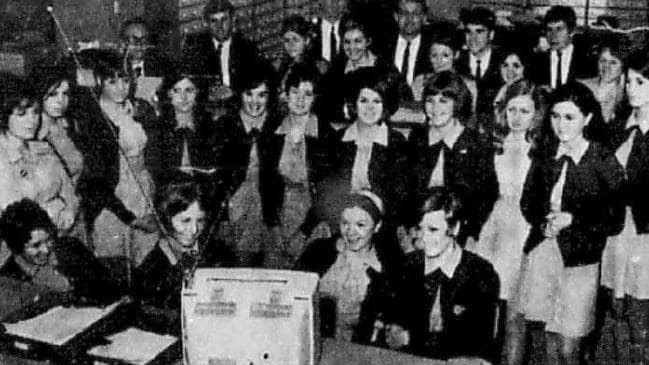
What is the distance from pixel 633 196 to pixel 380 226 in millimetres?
1034

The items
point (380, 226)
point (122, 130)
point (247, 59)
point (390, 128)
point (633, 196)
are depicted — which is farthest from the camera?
point (247, 59)

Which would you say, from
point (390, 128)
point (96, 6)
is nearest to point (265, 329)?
point (390, 128)

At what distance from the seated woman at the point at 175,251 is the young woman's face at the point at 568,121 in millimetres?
1362

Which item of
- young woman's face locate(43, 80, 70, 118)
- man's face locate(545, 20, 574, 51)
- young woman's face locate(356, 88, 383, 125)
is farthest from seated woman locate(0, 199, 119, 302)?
man's face locate(545, 20, 574, 51)

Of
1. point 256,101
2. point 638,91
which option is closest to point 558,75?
point 638,91

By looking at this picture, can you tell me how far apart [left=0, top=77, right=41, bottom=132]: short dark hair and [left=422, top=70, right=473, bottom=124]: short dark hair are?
66.5 inches

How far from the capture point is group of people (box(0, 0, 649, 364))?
3033 millimetres

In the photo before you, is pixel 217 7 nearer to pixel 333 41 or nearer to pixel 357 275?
pixel 333 41

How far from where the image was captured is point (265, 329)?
205 centimetres

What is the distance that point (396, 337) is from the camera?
291cm

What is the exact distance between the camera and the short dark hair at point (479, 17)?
4427 millimetres

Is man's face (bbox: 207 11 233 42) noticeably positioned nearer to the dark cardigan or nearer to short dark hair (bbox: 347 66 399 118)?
the dark cardigan

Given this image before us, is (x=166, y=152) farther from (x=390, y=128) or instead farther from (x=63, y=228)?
(x=390, y=128)

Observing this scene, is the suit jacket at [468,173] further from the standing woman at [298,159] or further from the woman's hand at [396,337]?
the woman's hand at [396,337]
